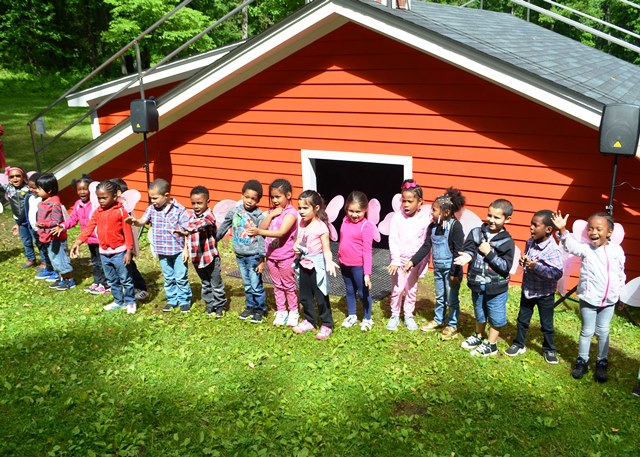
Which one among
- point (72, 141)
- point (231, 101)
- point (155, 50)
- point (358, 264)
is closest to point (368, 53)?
point (231, 101)

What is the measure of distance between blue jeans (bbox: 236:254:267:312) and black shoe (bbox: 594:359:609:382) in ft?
11.8

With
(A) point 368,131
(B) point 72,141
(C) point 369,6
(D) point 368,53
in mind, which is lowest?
(B) point 72,141

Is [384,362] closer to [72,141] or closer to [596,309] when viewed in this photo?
[596,309]

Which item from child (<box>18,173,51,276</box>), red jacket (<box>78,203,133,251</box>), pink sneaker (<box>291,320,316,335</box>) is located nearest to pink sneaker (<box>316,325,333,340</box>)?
pink sneaker (<box>291,320,316,335</box>)

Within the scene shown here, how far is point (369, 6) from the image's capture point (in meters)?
6.71

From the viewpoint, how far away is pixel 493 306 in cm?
502

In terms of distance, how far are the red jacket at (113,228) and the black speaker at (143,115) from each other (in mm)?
2672

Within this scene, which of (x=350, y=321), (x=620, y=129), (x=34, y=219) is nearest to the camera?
(x=620, y=129)

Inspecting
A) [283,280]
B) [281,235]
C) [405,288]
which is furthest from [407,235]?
[283,280]

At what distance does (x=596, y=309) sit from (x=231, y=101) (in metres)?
6.36

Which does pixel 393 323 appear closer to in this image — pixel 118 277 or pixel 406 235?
pixel 406 235

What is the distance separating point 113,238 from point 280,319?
2255 mm

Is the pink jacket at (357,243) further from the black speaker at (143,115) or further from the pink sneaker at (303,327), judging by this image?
the black speaker at (143,115)

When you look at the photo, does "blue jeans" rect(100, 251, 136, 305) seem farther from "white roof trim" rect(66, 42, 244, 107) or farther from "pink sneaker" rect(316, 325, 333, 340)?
"white roof trim" rect(66, 42, 244, 107)
